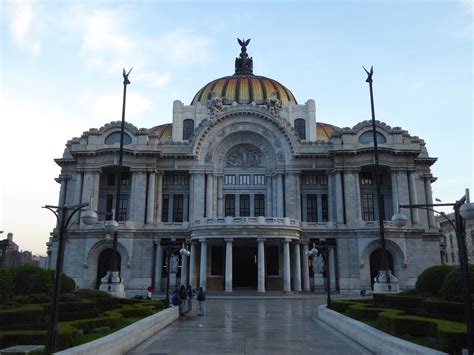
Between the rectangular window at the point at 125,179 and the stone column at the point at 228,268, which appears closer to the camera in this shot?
the stone column at the point at 228,268

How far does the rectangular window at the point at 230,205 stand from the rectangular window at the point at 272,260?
7076mm

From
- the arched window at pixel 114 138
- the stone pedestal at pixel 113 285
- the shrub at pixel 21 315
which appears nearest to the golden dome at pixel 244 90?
the arched window at pixel 114 138

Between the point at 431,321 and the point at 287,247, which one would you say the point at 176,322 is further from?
the point at 287,247

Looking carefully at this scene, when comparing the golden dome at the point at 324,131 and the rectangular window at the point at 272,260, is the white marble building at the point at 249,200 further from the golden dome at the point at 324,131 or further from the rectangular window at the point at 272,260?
the golden dome at the point at 324,131

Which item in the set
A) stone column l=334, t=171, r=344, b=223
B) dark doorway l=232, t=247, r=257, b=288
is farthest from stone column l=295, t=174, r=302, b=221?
dark doorway l=232, t=247, r=257, b=288

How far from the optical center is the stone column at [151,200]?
177 ft

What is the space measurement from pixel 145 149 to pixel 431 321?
45.6m

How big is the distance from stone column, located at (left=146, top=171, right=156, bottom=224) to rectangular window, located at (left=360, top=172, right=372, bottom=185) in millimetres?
27030

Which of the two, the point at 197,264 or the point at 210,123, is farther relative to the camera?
the point at 210,123

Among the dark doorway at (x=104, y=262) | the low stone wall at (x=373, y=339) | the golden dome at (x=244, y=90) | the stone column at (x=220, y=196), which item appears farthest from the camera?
the golden dome at (x=244, y=90)

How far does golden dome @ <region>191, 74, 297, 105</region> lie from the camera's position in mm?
67750

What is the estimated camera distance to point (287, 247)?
159 feet

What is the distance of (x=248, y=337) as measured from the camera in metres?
17.2

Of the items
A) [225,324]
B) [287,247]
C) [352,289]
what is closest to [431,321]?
[225,324]
